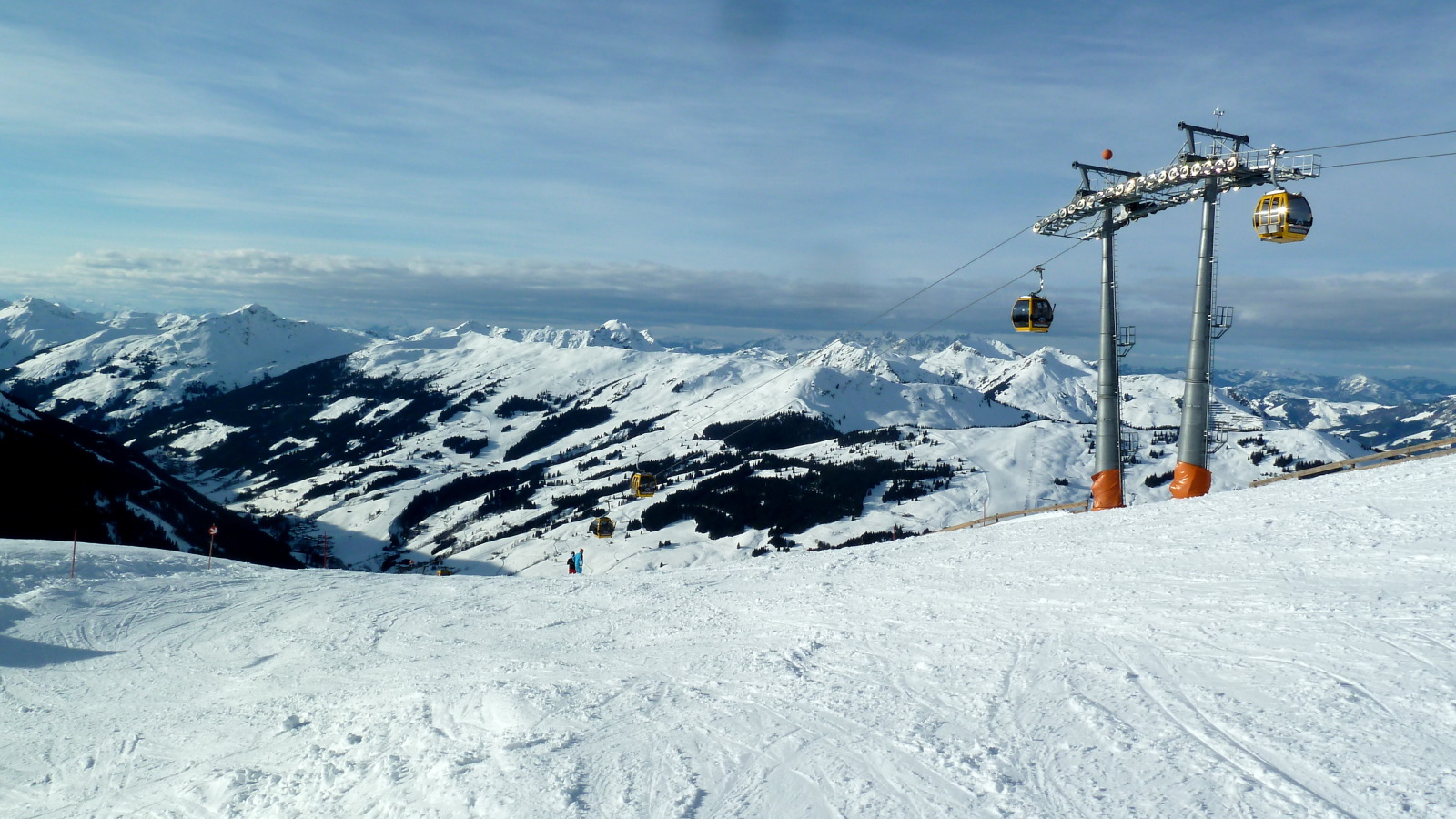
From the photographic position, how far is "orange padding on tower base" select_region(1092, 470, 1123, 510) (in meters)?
26.8

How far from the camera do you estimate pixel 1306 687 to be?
917 centimetres

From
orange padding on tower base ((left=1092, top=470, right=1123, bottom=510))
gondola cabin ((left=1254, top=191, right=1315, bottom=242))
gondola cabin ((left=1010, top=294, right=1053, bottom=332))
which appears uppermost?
gondola cabin ((left=1254, top=191, right=1315, bottom=242))

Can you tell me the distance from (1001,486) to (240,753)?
126050 mm

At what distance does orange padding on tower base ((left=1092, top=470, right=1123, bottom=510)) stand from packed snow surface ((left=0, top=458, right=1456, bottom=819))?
6.98 meters

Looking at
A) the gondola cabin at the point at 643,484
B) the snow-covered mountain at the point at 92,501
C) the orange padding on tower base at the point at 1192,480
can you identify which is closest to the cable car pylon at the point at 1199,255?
the orange padding on tower base at the point at 1192,480

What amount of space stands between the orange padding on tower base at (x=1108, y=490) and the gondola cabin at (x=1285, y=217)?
364 inches

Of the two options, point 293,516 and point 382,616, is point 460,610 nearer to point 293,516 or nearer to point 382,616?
point 382,616

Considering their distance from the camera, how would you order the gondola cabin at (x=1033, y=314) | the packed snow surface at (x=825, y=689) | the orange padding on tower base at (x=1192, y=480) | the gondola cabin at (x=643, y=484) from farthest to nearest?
the gondola cabin at (x=643, y=484) < the gondola cabin at (x=1033, y=314) < the orange padding on tower base at (x=1192, y=480) < the packed snow surface at (x=825, y=689)

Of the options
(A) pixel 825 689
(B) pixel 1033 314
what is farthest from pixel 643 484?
(A) pixel 825 689

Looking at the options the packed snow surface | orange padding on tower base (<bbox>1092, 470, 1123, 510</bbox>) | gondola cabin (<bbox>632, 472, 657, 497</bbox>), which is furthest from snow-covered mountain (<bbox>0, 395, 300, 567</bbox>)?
orange padding on tower base (<bbox>1092, 470, 1123, 510</bbox>)

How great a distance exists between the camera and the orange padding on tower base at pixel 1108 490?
26812 millimetres

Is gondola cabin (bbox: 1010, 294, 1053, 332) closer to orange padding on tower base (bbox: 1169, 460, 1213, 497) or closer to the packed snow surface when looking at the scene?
orange padding on tower base (bbox: 1169, 460, 1213, 497)

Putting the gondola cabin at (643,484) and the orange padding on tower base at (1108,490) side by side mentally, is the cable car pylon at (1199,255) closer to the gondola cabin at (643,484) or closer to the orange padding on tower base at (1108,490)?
the orange padding on tower base at (1108,490)

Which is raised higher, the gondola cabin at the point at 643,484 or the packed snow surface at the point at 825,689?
the packed snow surface at the point at 825,689
